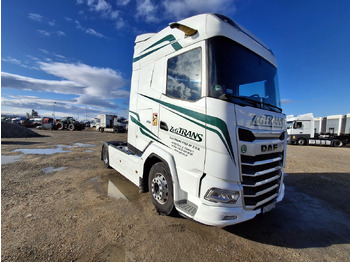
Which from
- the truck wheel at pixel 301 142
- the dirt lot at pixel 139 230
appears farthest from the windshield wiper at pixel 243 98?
the truck wheel at pixel 301 142

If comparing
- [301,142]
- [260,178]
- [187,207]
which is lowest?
[187,207]

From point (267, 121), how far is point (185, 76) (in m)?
1.51

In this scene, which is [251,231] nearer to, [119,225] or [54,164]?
[119,225]

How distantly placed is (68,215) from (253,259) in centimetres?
313

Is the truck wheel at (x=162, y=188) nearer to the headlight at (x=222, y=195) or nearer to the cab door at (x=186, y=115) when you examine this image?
the cab door at (x=186, y=115)

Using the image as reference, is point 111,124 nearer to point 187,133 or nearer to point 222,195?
point 187,133

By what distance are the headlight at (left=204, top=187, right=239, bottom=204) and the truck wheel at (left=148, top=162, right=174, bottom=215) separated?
0.84 m

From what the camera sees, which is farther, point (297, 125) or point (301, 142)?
point (301, 142)

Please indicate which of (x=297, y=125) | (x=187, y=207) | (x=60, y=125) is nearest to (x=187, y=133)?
(x=187, y=207)

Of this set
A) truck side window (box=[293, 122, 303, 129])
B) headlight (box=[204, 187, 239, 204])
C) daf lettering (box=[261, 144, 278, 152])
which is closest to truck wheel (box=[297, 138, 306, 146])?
truck side window (box=[293, 122, 303, 129])

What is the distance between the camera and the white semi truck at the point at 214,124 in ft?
7.54

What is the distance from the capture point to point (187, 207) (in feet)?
8.43

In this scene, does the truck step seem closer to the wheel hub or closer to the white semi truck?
the white semi truck

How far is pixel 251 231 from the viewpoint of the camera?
2889 millimetres
